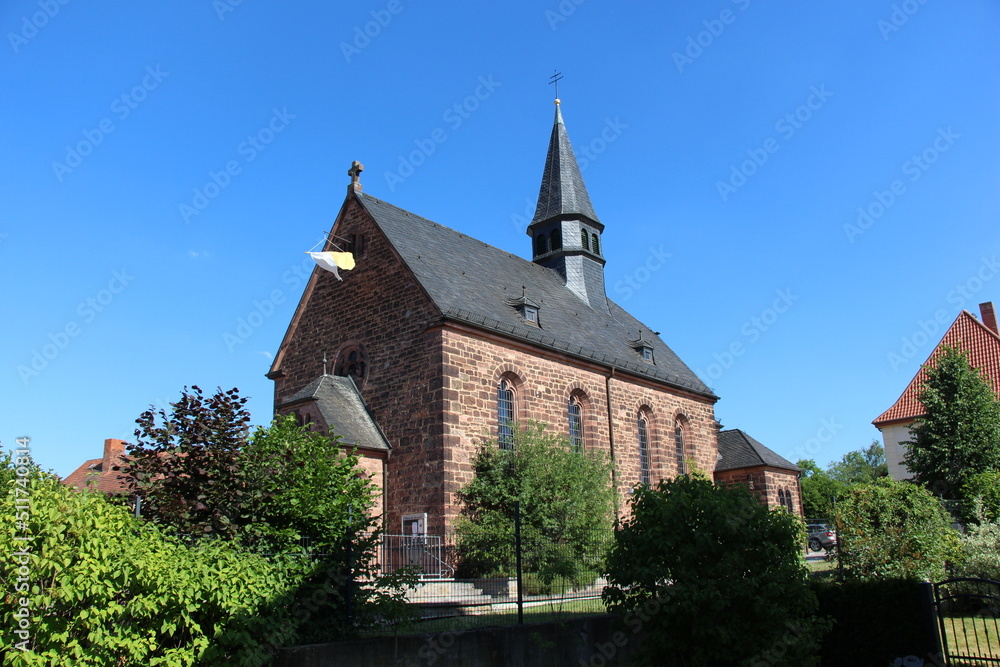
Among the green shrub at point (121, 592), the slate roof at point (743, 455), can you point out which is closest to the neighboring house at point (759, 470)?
the slate roof at point (743, 455)

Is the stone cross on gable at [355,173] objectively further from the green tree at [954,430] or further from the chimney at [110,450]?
the chimney at [110,450]

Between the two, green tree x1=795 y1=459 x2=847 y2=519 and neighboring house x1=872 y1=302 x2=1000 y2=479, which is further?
green tree x1=795 y1=459 x2=847 y2=519

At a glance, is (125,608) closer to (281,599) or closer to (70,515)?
(70,515)

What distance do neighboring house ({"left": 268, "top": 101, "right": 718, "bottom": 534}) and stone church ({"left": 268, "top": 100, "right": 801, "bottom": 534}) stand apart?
5 centimetres

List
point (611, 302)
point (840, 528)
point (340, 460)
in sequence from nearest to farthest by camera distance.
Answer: point (340, 460) < point (840, 528) < point (611, 302)

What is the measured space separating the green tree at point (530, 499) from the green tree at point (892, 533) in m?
5.29

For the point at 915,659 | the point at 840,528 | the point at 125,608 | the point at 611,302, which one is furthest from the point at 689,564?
the point at 611,302

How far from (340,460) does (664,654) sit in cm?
493

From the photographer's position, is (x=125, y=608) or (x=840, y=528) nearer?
(x=125, y=608)

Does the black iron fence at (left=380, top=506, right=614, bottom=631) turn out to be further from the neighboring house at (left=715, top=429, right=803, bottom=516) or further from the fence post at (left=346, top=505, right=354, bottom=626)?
the neighboring house at (left=715, top=429, right=803, bottom=516)

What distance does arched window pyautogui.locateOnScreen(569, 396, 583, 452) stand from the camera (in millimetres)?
23125

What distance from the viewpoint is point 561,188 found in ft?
104

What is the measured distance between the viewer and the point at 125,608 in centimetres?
751

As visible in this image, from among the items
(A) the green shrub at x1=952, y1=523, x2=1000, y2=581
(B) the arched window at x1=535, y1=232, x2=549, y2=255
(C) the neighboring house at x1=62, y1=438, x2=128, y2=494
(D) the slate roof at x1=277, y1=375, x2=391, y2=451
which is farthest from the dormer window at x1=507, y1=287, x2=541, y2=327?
(C) the neighboring house at x1=62, y1=438, x2=128, y2=494
